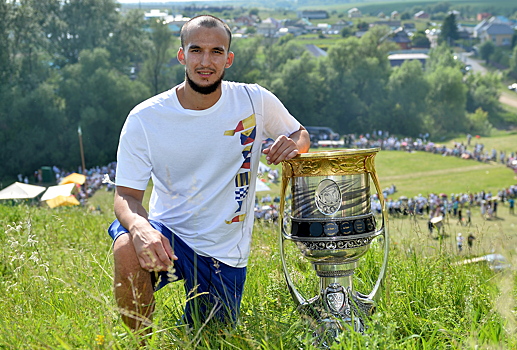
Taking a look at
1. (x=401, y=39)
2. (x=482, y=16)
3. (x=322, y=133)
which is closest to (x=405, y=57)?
(x=401, y=39)

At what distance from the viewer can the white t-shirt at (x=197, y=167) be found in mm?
2934

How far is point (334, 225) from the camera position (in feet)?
9.14

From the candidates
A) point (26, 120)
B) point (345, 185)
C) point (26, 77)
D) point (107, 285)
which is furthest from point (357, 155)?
point (26, 77)

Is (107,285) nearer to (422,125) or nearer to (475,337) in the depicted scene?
(475,337)

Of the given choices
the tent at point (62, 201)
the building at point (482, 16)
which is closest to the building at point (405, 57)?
the building at point (482, 16)

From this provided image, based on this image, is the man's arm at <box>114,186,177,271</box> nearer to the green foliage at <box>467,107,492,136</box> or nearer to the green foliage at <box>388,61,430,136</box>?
the green foliage at <box>388,61,430,136</box>

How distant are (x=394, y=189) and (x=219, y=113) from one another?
1444 inches

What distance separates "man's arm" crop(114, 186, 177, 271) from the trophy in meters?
0.64

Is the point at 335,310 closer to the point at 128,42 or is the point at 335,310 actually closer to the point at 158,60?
the point at 158,60

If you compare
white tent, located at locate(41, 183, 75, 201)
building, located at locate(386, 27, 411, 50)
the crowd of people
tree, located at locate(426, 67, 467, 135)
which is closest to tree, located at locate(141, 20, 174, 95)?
the crowd of people

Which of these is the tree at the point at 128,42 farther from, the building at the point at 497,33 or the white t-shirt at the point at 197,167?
the building at the point at 497,33

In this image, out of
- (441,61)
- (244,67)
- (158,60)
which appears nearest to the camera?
(158,60)

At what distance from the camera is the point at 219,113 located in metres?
3.06

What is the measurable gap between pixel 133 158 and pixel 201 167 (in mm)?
320
